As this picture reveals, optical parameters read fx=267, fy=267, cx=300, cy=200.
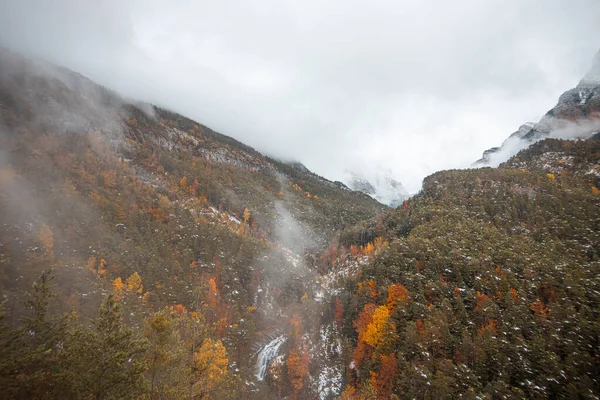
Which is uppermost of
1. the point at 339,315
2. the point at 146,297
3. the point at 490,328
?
the point at 490,328

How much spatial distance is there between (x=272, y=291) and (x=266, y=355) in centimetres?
3603

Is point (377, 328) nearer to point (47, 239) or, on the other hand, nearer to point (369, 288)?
point (369, 288)

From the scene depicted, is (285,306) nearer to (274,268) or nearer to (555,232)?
(274,268)

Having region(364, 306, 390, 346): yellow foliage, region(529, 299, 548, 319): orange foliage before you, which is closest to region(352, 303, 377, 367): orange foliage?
region(364, 306, 390, 346): yellow foliage

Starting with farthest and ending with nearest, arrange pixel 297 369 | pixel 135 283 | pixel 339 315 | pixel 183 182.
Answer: pixel 183 182
pixel 339 315
pixel 135 283
pixel 297 369

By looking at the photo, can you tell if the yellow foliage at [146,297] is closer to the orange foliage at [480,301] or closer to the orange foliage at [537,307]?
the orange foliage at [480,301]

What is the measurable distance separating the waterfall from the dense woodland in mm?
2433

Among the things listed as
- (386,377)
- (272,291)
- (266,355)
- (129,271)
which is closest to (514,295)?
(386,377)

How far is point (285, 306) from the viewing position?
109875 mm

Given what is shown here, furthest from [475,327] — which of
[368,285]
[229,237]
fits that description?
[229,237]

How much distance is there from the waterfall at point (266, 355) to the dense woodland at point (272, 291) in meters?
2.43

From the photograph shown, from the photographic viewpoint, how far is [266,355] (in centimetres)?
7938

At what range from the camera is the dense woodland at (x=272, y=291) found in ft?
58.6

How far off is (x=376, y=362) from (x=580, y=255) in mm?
68912
